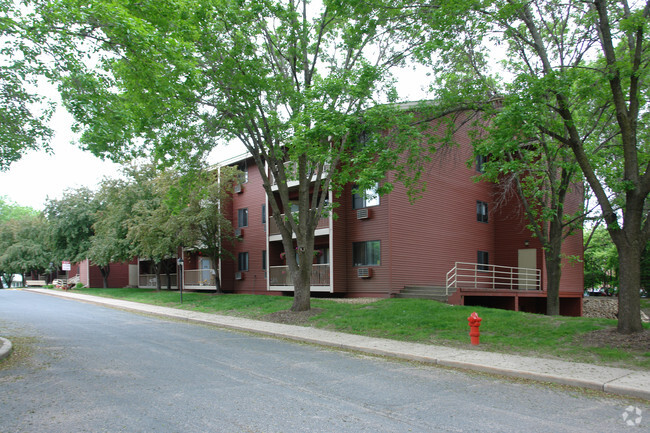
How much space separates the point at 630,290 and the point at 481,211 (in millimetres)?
16867

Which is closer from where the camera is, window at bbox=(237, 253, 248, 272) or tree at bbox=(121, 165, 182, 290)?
tree at bbox=(121, 165, 182, 290)

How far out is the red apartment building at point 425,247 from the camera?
2164 cm

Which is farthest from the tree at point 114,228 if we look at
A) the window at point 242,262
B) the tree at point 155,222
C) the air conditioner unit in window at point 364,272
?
the air conditioner unit in window at point 364,272

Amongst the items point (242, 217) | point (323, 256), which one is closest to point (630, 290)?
point (323, 256)

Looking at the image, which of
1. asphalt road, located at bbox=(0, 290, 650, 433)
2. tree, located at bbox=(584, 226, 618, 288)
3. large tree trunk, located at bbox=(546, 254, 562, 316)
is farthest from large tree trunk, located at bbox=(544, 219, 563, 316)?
tree, located at bbox=(584, 226, 618, 288)

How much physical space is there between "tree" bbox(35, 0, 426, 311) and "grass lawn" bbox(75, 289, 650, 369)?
227 cm

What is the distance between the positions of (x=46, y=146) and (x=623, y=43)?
1569cm

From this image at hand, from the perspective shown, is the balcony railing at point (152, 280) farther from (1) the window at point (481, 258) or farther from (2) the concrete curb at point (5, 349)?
(2) the concrete curb at point (5, 349)

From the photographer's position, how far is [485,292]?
20.4m

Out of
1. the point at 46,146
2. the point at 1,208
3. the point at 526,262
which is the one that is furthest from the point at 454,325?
the point at 1,208

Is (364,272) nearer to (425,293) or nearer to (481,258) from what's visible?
(425,293)

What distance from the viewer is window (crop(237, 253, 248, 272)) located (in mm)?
29828

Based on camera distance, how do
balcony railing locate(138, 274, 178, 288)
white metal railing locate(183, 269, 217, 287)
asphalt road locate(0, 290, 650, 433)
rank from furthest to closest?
balcony railing locate(138, 274, 178, 288)
white metal railing locate(183, 269, 217, 287)
asphalt road locate(0, 290, 650, 433)

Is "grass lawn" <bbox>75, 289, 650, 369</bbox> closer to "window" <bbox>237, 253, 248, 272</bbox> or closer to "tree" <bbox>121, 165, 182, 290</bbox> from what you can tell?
"tree" <bbox>121, 165, 182, 290</bbox>
